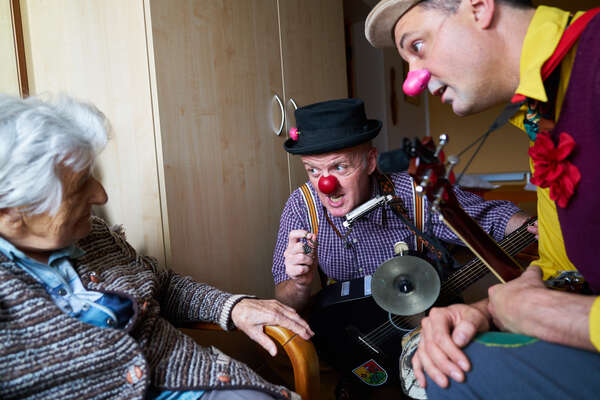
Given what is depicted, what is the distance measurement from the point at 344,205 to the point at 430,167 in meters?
0.79

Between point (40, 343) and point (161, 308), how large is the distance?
1.45 ft

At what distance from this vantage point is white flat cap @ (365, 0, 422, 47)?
1062 millimetres

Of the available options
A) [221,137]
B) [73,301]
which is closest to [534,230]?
[221,137]

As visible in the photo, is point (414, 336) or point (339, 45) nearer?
point (414, 336)

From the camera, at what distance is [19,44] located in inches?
67.1

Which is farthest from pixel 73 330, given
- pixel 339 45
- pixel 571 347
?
pixel 339 45

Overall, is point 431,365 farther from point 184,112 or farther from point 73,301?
point 184,112

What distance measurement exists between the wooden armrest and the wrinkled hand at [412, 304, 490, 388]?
0.93ft

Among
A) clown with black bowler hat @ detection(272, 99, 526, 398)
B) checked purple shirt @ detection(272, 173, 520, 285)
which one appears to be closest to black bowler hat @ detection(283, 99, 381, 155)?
clown with black bowler hat @ detection(272, 99, 526, 398)

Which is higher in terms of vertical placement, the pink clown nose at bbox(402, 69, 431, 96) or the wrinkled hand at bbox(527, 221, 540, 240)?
the pink clown nose at bbox(402, 69, 431, 96)

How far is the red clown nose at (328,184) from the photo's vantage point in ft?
5.18

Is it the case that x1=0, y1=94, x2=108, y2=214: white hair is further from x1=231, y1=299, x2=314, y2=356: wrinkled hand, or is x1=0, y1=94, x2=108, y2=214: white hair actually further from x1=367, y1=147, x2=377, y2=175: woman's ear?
x1=367, y1=147, x2=377, y2=175: woman's ear

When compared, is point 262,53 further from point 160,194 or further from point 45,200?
point 45,200

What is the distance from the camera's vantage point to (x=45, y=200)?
0.97 metres
